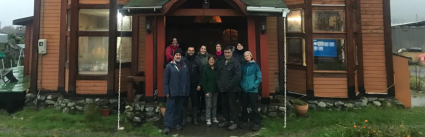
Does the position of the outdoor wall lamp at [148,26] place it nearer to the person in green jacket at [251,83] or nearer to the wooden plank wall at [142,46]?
the wooden plank wall at [142,46]

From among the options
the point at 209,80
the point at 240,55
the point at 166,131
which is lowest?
the point at 166,131

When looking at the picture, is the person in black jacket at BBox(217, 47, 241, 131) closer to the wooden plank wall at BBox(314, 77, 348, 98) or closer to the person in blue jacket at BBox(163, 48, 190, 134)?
the person in blue jacket at BBox(163, 48, 190, 134)

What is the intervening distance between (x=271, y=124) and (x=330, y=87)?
97.6 inches

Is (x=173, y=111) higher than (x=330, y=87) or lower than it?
lower

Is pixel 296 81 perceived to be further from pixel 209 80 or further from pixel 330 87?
pixel 209 80

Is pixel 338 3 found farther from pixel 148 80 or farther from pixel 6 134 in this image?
pixel 6 134

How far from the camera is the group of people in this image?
14.7ft

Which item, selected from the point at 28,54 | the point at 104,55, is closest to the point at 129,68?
the point at 104,55

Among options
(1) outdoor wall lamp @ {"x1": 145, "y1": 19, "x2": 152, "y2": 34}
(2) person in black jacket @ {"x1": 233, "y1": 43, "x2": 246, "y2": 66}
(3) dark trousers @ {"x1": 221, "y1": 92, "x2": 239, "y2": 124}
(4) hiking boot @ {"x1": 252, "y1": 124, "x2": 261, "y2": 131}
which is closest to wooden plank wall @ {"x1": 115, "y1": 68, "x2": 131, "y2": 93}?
(1) outdoor wall lamp @ {"x1": 145, "y1": 19, "x2": 152, "y2": 34}

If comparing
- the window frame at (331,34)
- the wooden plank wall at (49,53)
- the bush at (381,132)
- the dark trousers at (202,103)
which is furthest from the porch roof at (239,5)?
the wooden plank wall at (49,53)

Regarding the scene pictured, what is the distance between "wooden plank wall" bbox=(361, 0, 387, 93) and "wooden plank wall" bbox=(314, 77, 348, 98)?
3.59 ft

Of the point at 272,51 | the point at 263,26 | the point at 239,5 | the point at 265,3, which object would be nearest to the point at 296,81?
the point at 272,51

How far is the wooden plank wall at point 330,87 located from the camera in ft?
20.8

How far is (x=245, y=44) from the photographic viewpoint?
24.0ft
